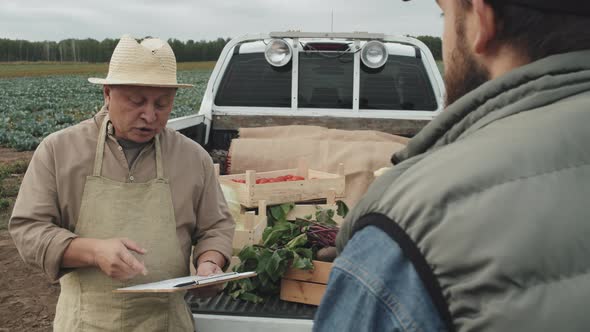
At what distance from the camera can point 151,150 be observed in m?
2.75

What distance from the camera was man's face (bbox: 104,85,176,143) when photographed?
2.69 m

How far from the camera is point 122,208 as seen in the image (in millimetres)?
2604

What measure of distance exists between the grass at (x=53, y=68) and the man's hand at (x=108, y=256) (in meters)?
65.1

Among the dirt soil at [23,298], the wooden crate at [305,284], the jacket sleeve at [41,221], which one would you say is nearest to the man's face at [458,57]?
the jacket sleeve at [41,221]

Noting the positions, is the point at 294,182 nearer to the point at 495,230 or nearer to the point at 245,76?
the point at 245,76

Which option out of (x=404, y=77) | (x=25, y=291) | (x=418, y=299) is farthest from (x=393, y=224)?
(x=25, y=291)

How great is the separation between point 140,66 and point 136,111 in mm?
199

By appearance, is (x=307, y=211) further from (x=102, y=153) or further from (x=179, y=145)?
(x=102, y=153)

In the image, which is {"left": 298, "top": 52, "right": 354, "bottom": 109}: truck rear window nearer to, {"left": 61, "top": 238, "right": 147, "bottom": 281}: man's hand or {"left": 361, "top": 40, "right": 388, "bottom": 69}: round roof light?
{"left": 361, "top": 40, "right": 388, "bottom": 69}: round roof light

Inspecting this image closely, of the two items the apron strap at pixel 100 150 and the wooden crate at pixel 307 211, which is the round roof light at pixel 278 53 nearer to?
the wooden crate at pixel 307 211

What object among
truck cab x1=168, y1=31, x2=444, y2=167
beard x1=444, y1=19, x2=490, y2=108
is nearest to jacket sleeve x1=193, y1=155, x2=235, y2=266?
Answer: beard x1=444, y1=19, x2=490, y2=108

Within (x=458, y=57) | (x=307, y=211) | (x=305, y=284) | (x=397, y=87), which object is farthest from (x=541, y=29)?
(x=397, y=87)

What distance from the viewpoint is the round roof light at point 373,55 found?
18.7 ft

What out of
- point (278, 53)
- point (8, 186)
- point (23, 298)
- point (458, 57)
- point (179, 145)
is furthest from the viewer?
point (8, 186)
